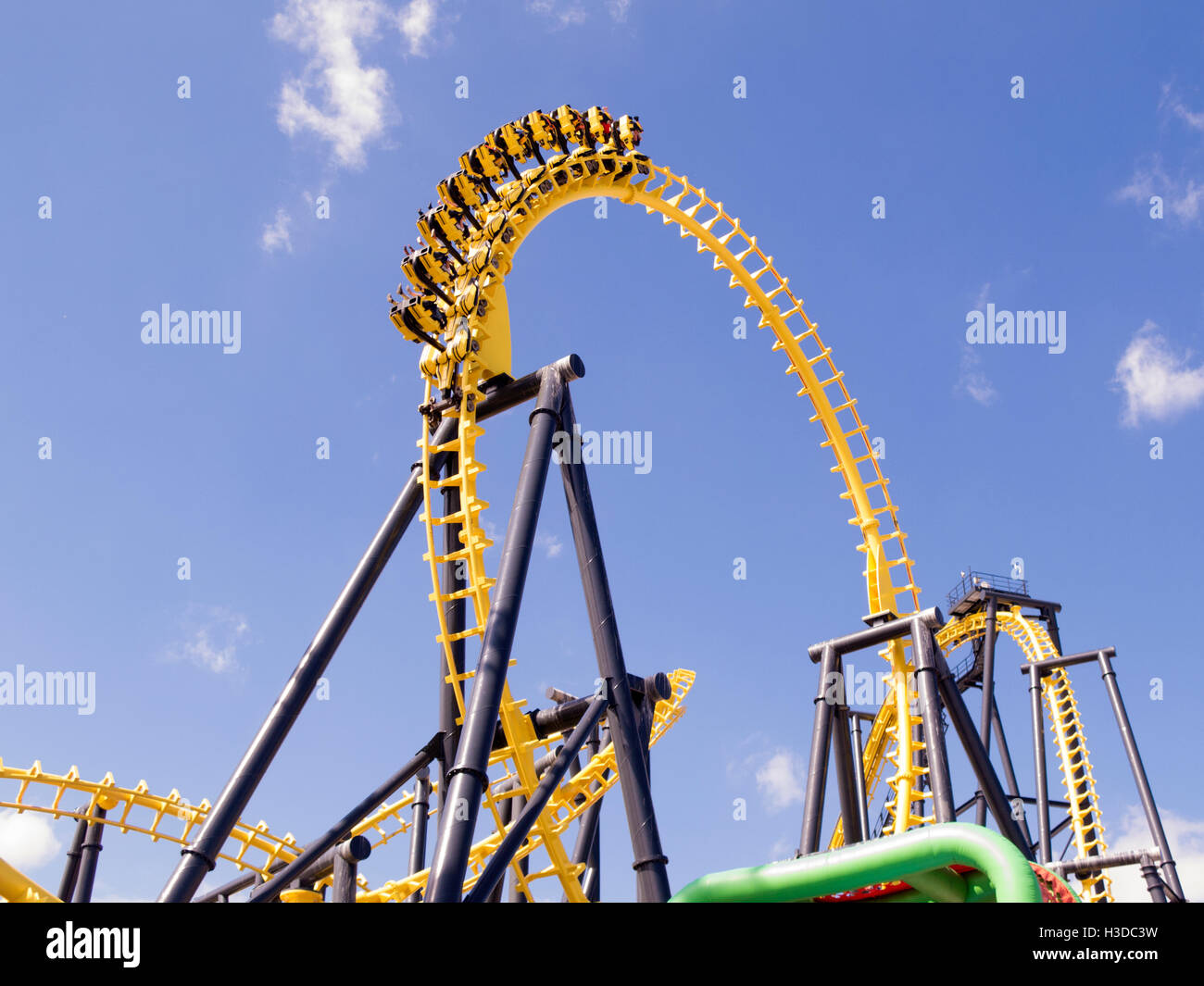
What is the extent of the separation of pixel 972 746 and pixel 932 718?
1.02 meters

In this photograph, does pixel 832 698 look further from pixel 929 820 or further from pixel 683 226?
pixel 683 226

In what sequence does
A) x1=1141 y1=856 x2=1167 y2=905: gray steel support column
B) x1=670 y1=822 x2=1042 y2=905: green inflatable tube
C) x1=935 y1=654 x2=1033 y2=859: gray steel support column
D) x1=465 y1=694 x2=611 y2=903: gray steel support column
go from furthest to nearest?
1. x1=1141 y1=856 x2=1167 y2=905: gray steel support column
2. x1=935 y1=654 x2=1033 y2=859: gray steel support column
3. x1=465 y1=694 x2=611 y2=903: gray steel support column
4. x1=670 y1=822 x2=1042 y2=905: green inflatable tube

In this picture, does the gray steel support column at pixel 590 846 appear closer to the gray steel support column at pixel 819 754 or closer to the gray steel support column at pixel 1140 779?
the gray steel support column at pixel 819 754

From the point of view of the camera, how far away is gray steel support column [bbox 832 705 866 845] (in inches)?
461

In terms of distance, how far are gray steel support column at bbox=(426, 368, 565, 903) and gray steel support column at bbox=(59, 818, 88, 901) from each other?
7.28m

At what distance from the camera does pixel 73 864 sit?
41.3 feet

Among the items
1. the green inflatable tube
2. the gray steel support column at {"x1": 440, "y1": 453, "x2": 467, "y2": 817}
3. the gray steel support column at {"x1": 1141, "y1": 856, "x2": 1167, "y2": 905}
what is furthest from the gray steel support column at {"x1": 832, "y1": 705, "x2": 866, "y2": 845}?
the gray steel support column at {"x1": 1141, "y1": 856, "x2": 1167, "y2": 905}

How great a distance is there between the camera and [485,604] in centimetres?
899

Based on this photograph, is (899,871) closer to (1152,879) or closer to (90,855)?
(90,855)

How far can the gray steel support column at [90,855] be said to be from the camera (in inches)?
485

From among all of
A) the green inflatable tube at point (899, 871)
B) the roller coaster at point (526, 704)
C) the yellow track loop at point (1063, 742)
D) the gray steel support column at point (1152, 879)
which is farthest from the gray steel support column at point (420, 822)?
the gray steel support column at point (1152, 879)

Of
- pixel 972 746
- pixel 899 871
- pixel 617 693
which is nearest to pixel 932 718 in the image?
pixel 972 746

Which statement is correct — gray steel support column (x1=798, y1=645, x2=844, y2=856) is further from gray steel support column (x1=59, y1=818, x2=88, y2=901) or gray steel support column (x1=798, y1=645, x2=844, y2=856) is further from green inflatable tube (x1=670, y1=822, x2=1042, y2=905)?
gray steel support column (x1=59, y1=818, x2=88, y2=901)

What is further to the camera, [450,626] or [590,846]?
[590,846]
